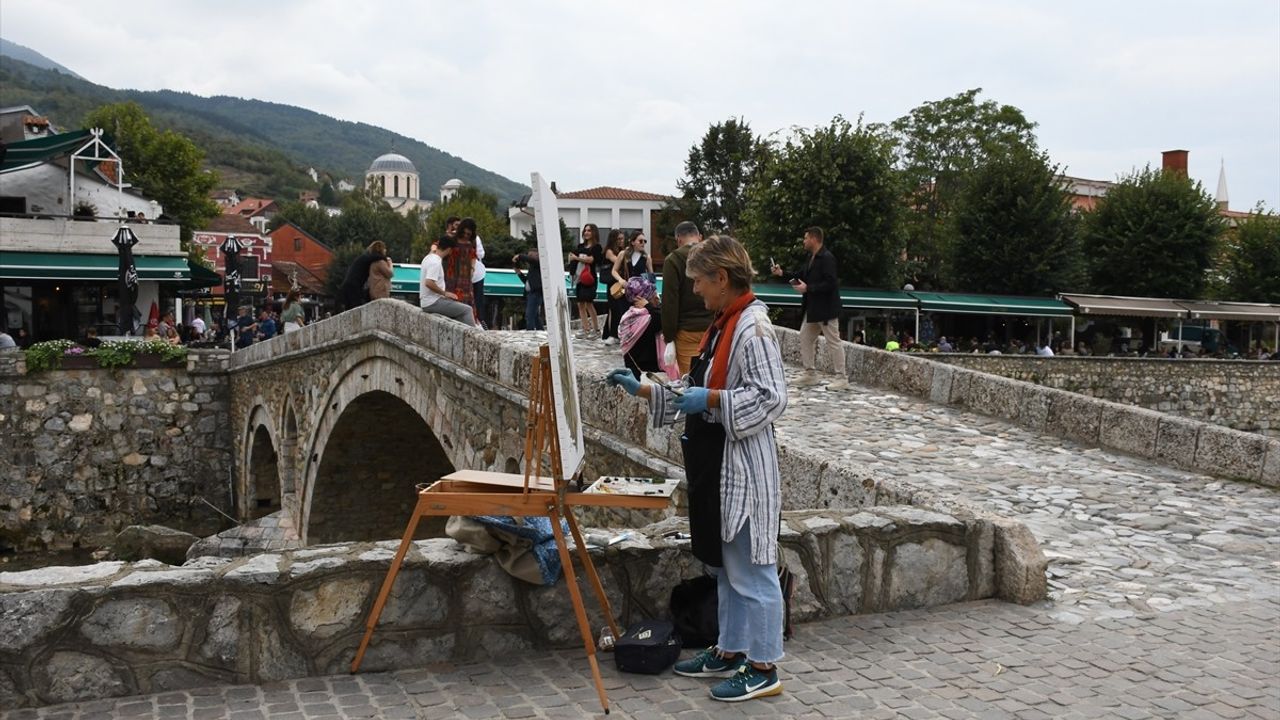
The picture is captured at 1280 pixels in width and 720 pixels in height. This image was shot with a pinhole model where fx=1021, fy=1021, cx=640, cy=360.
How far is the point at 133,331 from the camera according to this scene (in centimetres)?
2361

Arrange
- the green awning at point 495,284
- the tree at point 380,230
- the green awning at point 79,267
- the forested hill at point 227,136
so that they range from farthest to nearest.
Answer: the forested hill at point 227,136 → the tree at point 380,230 → the green awning at point 495,284 → the green awning at point 79,267

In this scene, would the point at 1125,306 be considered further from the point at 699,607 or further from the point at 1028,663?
the point at 699,607

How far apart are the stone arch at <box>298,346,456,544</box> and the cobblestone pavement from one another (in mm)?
10057

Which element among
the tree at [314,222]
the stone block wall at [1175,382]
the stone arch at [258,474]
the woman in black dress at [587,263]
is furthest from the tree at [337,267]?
the woman in black dress at [587,263]

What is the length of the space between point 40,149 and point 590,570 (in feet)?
91.7

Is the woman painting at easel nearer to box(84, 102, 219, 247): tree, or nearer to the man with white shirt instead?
the man with white shirt

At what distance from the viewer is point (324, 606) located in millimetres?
3561

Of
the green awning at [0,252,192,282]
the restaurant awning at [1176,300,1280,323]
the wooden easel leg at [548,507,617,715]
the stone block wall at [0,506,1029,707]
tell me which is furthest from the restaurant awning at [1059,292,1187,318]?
the wooden easel leg at [548,507,617,715]

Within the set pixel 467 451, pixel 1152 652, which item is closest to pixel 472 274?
pixel 467 451

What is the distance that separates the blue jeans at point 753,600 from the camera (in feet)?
11.2

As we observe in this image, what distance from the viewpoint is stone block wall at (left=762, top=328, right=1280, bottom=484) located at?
7.41m

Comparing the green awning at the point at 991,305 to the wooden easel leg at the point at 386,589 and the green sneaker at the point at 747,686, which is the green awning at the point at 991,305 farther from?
the wooden easel leg at the point at 386,589

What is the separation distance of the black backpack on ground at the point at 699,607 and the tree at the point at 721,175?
138ft

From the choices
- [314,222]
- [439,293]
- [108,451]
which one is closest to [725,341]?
[439,293]
